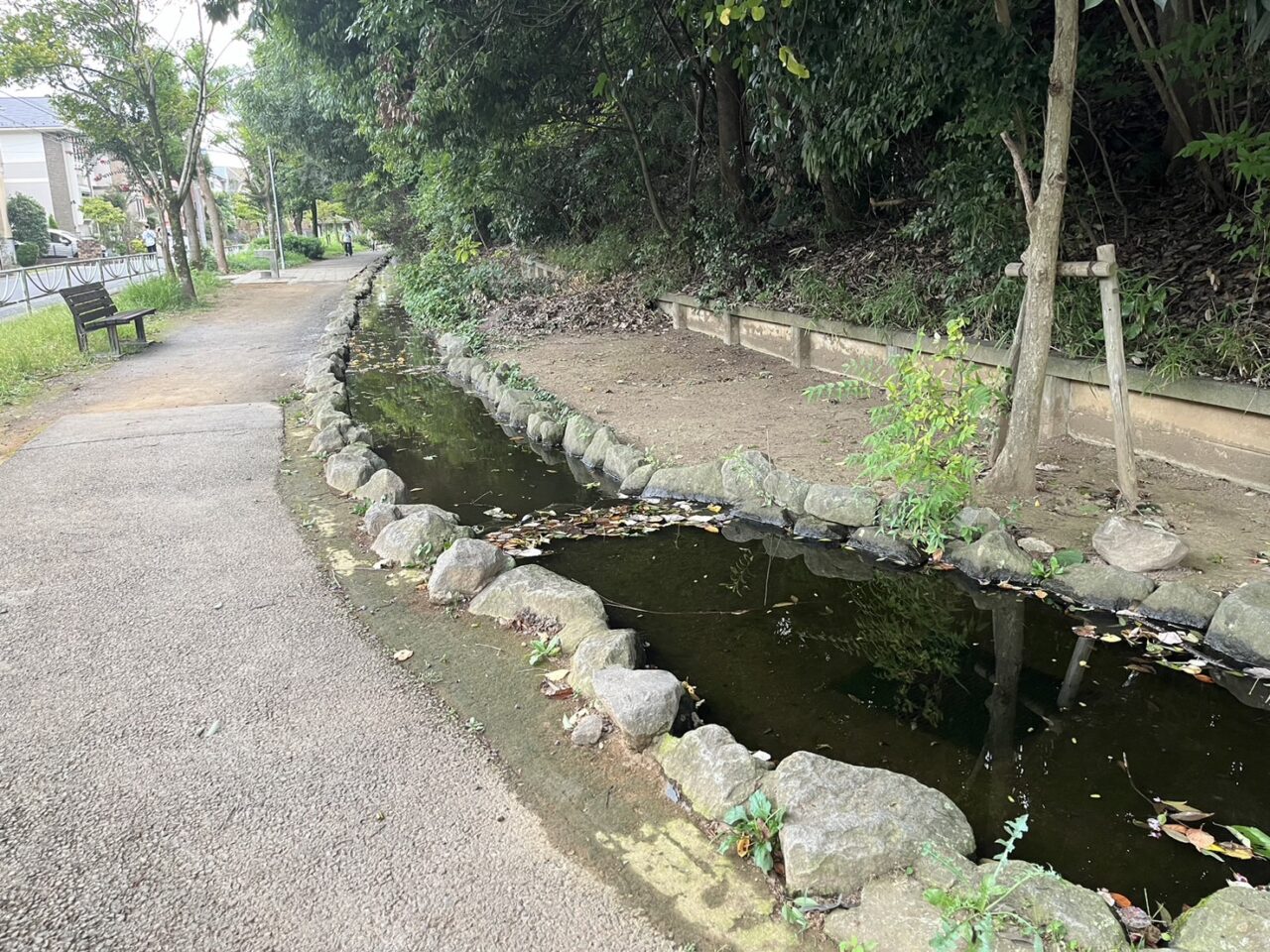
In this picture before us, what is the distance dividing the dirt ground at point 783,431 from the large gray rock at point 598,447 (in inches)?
9.6

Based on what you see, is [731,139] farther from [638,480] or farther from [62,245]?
[62,245]

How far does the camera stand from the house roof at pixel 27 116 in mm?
48156

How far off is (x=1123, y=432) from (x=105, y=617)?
528 cm

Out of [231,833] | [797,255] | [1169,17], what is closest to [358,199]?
[797,255]

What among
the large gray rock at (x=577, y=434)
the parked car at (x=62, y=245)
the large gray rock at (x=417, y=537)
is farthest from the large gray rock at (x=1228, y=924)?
the parked car at (x=62, y=245)

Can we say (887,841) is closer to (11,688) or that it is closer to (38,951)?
(38,951)

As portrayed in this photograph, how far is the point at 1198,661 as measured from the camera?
142 inches

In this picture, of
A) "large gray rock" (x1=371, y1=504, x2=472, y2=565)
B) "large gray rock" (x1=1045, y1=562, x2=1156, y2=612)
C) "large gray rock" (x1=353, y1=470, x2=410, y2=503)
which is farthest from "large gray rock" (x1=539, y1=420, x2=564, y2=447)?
"large gray rock" (x1=1045, y1=562, x2=1156, y2=612)

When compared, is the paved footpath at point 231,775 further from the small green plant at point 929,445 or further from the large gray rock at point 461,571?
the small green plant at point 929,445

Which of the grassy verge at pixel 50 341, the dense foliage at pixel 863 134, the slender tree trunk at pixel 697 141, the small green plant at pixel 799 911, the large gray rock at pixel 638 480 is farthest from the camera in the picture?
the slender tree trunk at pixel 697 141

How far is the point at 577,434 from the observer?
23.1 feet

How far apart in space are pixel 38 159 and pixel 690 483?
58.9m

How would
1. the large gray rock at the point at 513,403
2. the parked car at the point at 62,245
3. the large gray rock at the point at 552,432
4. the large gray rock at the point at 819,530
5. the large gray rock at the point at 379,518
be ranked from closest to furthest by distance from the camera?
the large gray rock at the point at 379,518 < the large gray rock at the point at 819,530 < the large gray rock at the point at 552,432 < the large gray rock at the point at 513,403 < the parked car at the point at 62,245

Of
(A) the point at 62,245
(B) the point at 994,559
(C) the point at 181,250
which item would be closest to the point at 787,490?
(B) the point at 994,559
